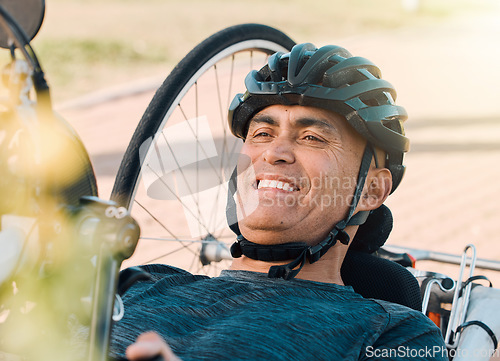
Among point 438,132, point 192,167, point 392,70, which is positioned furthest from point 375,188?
point 392,70

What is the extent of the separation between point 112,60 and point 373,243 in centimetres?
1359

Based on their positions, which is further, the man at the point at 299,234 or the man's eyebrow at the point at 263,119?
the man's eyebrow at the point at 263,119

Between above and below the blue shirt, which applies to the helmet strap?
above

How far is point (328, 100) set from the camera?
2500mm

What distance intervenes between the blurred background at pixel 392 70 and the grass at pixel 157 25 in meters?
0.04

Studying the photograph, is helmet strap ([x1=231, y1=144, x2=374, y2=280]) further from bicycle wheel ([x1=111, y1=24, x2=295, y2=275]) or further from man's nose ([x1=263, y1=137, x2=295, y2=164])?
bicycle wheel ([x1=111, y1=24, x2=295, y2=275])

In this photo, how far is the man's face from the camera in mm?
2422

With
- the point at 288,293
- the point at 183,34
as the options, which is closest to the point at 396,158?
the point at 288,293

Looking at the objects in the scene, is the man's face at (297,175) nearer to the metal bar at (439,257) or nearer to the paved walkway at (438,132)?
the metal bar at (439,257)

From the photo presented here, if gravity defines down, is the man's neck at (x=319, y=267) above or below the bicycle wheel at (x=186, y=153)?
below

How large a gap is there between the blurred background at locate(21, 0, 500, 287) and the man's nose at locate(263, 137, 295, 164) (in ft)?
11.8

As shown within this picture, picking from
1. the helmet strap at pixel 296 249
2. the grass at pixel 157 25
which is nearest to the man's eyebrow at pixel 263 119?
the helmet strap at pixel 296 249

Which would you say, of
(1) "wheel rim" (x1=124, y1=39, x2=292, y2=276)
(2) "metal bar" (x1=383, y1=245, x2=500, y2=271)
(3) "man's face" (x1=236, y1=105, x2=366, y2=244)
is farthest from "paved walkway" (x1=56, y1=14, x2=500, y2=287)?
(3) "man's face" (x1=236, y1=105, x2=366, y2=244)

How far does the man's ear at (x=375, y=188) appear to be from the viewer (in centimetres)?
269
